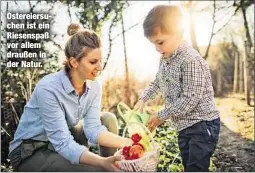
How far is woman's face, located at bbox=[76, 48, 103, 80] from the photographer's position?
6.15 feet

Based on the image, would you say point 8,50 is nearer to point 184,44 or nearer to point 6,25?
point 6,25

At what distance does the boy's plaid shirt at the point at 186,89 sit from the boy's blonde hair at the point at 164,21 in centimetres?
10

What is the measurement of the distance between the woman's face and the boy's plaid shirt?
308 mm

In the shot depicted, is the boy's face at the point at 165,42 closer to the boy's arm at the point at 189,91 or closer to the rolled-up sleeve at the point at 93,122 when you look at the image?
the boy's arm at the point at 189,91

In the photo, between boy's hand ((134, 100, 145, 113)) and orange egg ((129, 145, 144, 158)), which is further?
boy's hand ((134, 100, 145, 113))

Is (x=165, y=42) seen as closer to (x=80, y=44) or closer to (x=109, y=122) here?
(x=80, y=44)

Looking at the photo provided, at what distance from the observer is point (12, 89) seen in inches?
112

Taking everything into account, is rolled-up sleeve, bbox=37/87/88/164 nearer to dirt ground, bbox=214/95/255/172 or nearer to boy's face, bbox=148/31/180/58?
boy's face, bbox=148/31/180/58

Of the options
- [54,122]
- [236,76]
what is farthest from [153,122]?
[236,76]

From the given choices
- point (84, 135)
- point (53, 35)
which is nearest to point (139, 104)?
point (84, 135)

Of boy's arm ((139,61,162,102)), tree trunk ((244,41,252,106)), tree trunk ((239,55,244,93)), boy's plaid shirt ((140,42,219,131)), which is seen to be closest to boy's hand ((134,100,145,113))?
boy's arm ((139,61,162,102))

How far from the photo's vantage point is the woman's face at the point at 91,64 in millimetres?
1874

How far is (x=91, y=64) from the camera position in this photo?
6.18 ft

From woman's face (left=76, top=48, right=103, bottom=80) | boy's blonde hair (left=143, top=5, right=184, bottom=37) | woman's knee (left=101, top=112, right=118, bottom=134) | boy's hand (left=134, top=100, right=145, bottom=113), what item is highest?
boy's blonde hair (left=143, top=5, right=184, bottom=37)
